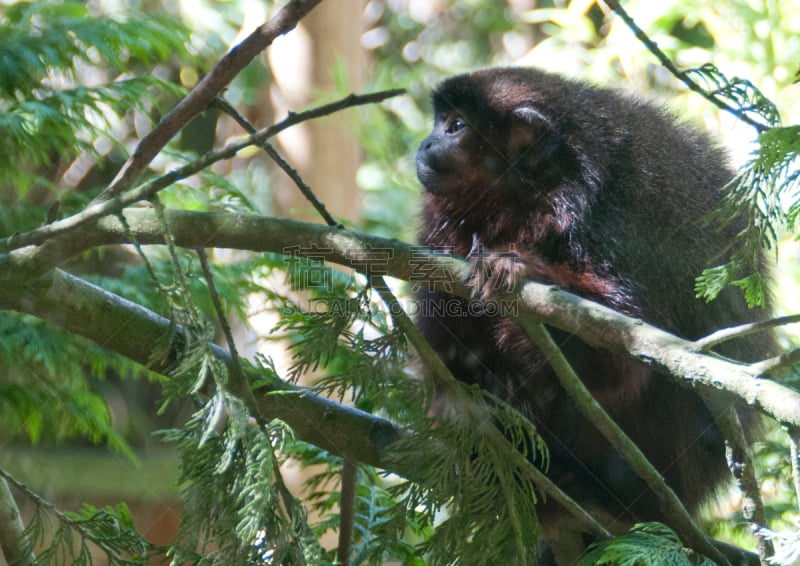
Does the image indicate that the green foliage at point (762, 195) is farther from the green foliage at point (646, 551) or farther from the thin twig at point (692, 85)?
the green foliage at point (646, 551)

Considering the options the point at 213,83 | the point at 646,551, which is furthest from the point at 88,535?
the point at 646,551

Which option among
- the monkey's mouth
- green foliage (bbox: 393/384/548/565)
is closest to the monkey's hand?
green foliage (bbox: 393/384/548/565)

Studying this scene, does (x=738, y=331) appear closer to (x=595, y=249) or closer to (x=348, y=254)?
(x=348, y=254)

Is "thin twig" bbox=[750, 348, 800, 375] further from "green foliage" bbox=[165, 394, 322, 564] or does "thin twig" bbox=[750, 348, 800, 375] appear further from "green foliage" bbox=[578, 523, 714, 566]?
"green foliage" bbox=[165, 394, 322, 564]

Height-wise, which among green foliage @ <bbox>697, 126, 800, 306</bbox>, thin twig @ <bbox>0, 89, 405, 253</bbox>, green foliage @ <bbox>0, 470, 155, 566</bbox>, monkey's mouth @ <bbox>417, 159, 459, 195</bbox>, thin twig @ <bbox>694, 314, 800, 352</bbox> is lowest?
thin twig @ <bbox>694, 314, 800, 352</bbox>

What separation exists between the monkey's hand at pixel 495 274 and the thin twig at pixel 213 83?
59cm

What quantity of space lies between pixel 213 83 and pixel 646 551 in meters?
1.14

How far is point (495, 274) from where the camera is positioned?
6.23 ft

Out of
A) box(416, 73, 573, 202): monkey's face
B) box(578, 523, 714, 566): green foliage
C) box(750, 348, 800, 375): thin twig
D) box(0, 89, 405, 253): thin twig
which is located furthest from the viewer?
box(416, 73, 573, 202): monkey's face

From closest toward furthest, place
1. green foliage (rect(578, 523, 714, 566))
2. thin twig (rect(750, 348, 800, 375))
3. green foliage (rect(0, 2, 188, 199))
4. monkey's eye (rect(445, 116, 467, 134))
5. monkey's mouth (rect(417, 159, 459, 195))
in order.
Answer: thin twig (rect(750, 348, 800, 375)) < green foliage (rect(578, 523, 714, 566)) < green foliage (rect(0, 2, 188, 199)) < monkey's mouth (rect(417, 159, 459, 195)) < monkey's eye (rect(445, 116, 467, 134))

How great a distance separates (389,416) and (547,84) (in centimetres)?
137

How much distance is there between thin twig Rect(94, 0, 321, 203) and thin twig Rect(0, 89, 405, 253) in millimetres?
98

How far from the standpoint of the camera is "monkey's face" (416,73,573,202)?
2.82 metres

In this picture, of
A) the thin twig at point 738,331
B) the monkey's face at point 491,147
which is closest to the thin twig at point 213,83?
the thin twig at point 738,331
